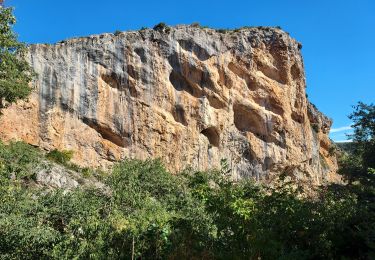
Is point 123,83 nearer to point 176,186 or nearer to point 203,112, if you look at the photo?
point 203,112

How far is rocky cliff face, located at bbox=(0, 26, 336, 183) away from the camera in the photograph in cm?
2832

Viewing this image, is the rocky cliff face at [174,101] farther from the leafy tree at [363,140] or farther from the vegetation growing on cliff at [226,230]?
the vegetation growing on cliff at [226,230]

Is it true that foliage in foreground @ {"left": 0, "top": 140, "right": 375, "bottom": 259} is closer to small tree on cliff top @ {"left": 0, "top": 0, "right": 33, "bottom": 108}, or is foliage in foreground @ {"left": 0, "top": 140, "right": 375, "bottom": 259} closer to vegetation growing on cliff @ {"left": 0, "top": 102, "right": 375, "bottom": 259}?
vegetation growing on cliff @ {"left": 0, "top": 102, "right": 375, "bottom": 259}

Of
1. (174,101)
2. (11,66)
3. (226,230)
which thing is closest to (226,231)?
(226,230)

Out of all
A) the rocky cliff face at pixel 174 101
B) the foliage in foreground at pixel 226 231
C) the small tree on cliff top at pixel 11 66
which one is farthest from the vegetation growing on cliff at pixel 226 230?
the rocky cliff face at pixel 174 101

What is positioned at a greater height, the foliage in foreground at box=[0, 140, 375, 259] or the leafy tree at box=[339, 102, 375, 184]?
the leafy tree at box=[339, 102, 375, 184]

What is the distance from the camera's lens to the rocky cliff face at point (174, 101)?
28.3m

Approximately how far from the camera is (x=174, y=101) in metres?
31.8

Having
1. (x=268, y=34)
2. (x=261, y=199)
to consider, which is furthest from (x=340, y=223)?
(x=268, y=34)

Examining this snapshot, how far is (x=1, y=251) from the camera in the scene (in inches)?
307

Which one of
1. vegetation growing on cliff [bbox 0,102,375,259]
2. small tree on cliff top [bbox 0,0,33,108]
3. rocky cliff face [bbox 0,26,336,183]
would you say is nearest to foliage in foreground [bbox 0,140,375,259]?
vegetation growing on cliff [bbox 0,102,375,259]

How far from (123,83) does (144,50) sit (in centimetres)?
323

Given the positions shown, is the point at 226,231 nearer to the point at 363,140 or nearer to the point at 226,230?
the point at 226,230

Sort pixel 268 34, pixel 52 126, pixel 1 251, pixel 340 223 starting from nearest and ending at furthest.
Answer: pixel 340 223
pixel 1 251
pixel 52 126
pixel 268 34
